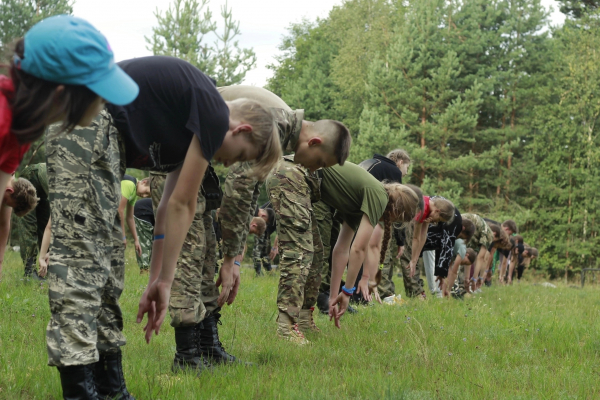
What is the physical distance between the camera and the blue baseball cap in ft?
6.58

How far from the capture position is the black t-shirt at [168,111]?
272 centimetres

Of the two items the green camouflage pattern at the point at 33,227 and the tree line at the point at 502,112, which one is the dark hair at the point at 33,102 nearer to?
the green camouflage pattern at the point at 33,227

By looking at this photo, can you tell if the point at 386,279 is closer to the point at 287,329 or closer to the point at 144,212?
the point at 144,212

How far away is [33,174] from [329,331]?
468 centimetres

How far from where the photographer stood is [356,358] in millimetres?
4539

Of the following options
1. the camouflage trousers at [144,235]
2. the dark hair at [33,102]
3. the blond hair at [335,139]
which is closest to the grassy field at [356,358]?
the blond hair at [335,139]

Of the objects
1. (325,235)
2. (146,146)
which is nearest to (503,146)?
(325,235)

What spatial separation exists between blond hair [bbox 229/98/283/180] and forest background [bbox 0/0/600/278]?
30232 millimetres

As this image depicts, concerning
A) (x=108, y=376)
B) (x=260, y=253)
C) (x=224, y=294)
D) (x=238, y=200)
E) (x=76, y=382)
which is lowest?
(x=260, y=253)

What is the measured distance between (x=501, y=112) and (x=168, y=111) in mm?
36560

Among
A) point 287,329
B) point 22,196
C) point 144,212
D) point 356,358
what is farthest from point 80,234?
point 144,212

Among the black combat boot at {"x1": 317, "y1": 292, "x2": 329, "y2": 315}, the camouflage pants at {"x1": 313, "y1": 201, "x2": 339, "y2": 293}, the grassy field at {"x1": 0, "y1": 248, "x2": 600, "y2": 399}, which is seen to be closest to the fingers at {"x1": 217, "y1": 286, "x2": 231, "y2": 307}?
the grassy field at {"x1": 0, "y1": 248, "x2": 600, "y2": 399}

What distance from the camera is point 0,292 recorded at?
6.47 meters

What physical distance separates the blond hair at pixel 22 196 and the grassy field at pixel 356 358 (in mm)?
867
